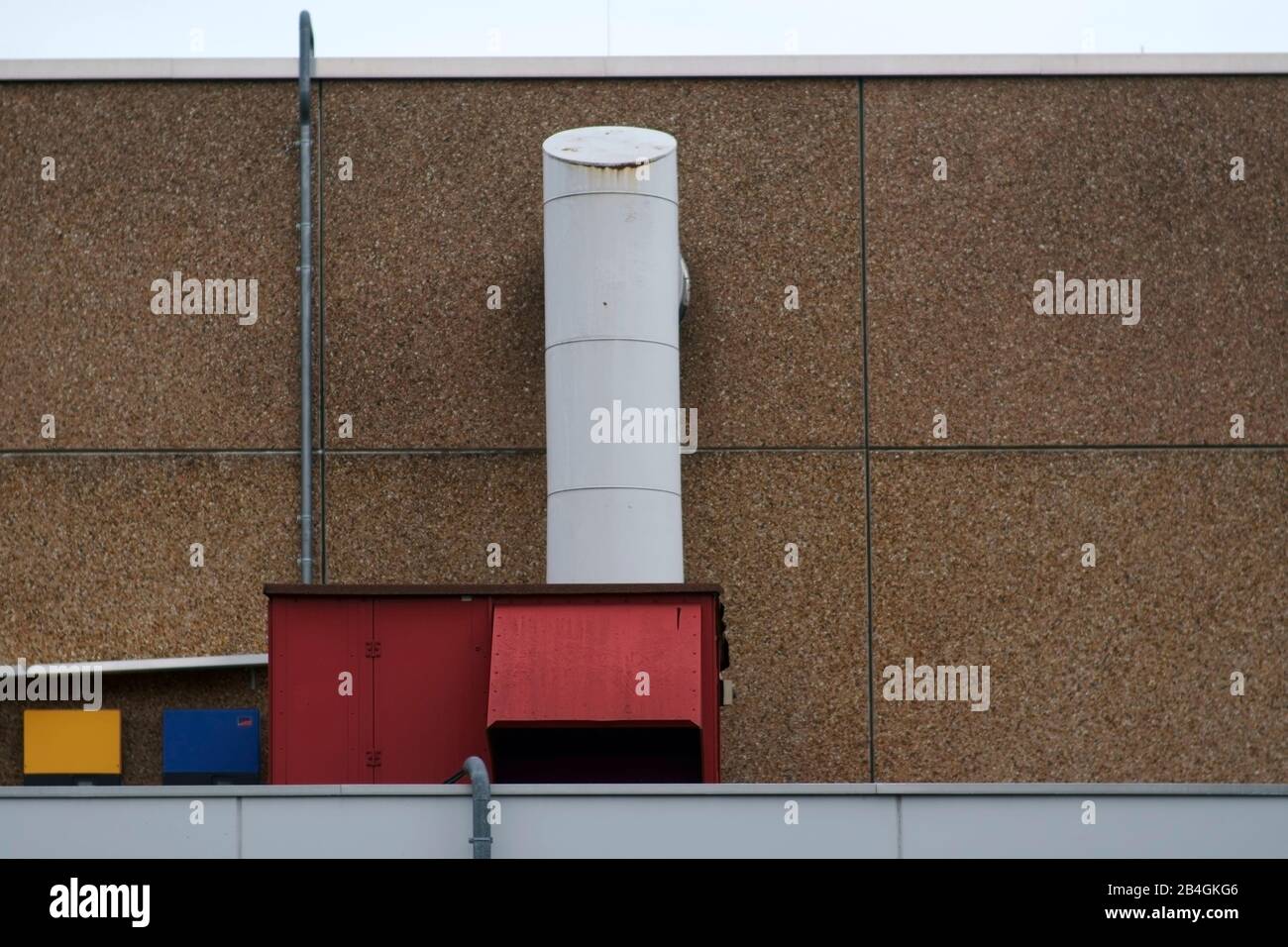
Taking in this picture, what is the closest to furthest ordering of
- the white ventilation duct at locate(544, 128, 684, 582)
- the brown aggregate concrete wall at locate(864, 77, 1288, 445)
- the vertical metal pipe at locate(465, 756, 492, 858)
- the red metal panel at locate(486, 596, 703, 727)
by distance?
1. the vertical metal pipe at locate(465, 756, 492, 858)
2. the red metal panel at locate(486, 596, 703, 727)
3. the white ventilation duct at locate(544, 128, 684, 582)
4. the brown aggregate concrete wall at locate(864, 77, 1288, 445)

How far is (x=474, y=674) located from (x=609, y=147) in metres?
3.51

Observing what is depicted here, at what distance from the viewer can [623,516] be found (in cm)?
998

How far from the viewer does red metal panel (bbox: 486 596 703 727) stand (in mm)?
8281

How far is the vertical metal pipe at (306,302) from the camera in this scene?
1104cm

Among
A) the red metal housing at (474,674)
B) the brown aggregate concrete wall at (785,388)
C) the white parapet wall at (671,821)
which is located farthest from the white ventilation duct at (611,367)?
the white parapet wall at (671,821)

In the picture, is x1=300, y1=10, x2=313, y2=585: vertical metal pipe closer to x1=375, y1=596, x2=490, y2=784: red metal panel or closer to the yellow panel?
the yellow panel

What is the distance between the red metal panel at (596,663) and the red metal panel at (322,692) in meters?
0.74

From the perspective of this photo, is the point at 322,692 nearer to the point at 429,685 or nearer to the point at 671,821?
the point at 429,685

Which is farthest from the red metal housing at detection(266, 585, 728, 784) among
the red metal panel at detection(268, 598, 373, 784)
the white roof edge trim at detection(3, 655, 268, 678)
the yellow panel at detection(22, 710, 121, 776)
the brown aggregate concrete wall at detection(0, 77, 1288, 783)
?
the yellow panel at detection(22, 710, 121, 776)

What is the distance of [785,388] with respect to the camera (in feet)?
37.2

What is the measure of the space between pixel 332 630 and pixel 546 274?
2836 mm

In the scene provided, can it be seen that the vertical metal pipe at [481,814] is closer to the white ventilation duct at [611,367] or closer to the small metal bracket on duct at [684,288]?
the white ventilation duct at [611,367]

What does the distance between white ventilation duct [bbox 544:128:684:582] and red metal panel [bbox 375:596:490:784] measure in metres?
1.38
